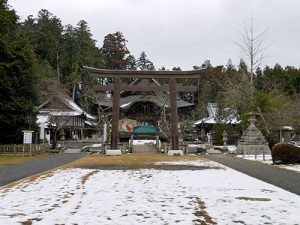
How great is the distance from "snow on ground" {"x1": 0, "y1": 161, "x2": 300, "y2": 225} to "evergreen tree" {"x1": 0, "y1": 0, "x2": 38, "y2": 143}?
21.5 meters

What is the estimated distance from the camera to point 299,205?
7.91 metres

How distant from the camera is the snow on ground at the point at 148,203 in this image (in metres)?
6.56

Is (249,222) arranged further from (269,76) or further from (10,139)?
(269,76)

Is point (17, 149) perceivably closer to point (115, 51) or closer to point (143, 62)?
point (115, 51)

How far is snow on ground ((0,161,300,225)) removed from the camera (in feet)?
21.5

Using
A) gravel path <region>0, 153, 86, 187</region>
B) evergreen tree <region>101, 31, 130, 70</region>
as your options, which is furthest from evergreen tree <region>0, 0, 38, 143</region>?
evergreen tree <region>101, 31, 130, 70</region>

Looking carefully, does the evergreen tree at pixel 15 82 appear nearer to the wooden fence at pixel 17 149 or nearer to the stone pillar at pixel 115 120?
the wooden fence at pixel 17 149

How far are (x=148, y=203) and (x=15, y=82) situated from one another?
2774 centimetres

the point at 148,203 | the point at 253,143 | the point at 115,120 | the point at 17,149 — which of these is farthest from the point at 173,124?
the point at 148,203

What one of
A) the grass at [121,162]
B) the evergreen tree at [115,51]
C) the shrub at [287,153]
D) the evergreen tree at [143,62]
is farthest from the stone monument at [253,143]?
the evergreen tree at [143,62]

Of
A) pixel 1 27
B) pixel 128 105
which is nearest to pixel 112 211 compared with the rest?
pixel 1 27

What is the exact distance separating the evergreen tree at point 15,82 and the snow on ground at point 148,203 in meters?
21.5

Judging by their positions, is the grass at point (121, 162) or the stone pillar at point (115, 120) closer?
the grass at point (121, 162)

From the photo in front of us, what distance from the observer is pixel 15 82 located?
108 feet
